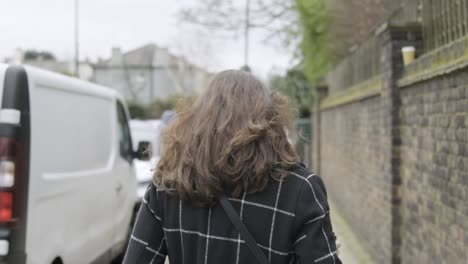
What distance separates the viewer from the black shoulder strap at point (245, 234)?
2195mm

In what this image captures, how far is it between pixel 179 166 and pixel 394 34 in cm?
498

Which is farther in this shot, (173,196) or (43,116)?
(43,116)

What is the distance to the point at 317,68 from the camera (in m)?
16.0

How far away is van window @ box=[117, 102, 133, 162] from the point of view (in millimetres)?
7258

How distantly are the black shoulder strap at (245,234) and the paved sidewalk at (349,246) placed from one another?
19.8ft

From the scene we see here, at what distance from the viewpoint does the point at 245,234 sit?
86.7 inches

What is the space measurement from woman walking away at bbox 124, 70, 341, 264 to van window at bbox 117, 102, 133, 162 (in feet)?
16.2

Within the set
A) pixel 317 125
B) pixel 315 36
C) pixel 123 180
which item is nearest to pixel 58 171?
pixel 123 180

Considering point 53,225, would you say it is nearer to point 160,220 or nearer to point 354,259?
point 160,220

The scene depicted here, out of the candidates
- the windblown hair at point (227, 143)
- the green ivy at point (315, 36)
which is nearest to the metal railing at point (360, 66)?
the green ivy at point (315, 36)

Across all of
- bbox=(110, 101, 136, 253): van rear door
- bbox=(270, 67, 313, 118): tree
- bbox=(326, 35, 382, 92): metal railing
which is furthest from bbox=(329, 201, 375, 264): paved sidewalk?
bbox=(270, 67, 313, 118): tree

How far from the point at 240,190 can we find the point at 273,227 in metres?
0.17

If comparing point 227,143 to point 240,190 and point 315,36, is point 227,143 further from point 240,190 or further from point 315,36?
point 315,36

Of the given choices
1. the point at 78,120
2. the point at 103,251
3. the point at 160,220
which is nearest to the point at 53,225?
Answer: the point at 78,120
